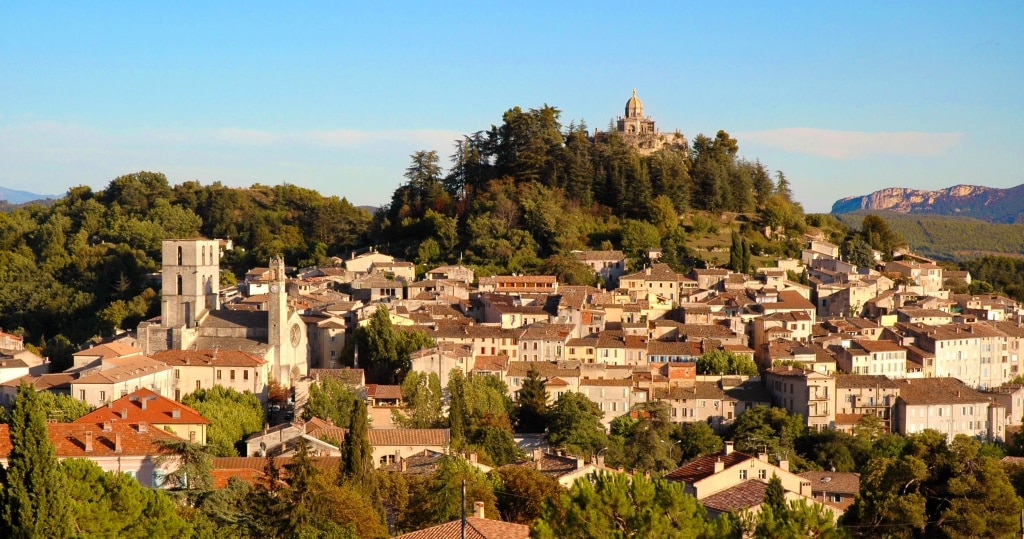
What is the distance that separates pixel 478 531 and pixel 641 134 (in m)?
63.6

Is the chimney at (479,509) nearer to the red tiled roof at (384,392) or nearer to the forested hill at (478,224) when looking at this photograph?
the red tiled roof at (384,392)

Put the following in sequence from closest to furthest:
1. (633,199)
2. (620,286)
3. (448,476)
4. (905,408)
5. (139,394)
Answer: (448,476), (139,394), (905,408), (620,286), (633,199)

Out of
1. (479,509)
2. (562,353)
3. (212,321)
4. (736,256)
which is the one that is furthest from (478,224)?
(479,509)

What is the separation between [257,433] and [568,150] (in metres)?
38.7

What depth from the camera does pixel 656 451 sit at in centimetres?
4184

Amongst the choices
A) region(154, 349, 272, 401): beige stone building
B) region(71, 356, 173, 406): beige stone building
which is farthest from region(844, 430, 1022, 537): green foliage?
region(71, 356, 173, 406): beige stone building

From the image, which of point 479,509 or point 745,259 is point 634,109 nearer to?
point 745,259

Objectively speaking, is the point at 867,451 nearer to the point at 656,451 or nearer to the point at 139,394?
the point at 656,451

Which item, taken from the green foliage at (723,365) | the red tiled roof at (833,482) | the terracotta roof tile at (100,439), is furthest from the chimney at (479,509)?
the green foliage at (723,365)

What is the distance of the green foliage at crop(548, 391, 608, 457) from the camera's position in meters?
43.1

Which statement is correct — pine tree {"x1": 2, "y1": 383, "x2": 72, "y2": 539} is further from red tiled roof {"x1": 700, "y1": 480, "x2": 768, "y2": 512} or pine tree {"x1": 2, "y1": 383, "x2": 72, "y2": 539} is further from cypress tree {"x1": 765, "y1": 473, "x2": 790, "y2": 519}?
red tiled roof {"x1": 700, "y1": 480, "x2": 768, "y2": 512}

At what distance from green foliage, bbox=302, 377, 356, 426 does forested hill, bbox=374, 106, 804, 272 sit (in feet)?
75.1

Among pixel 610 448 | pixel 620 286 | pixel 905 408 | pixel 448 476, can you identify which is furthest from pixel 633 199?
pixel 448 476

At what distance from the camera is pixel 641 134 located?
278 ft
